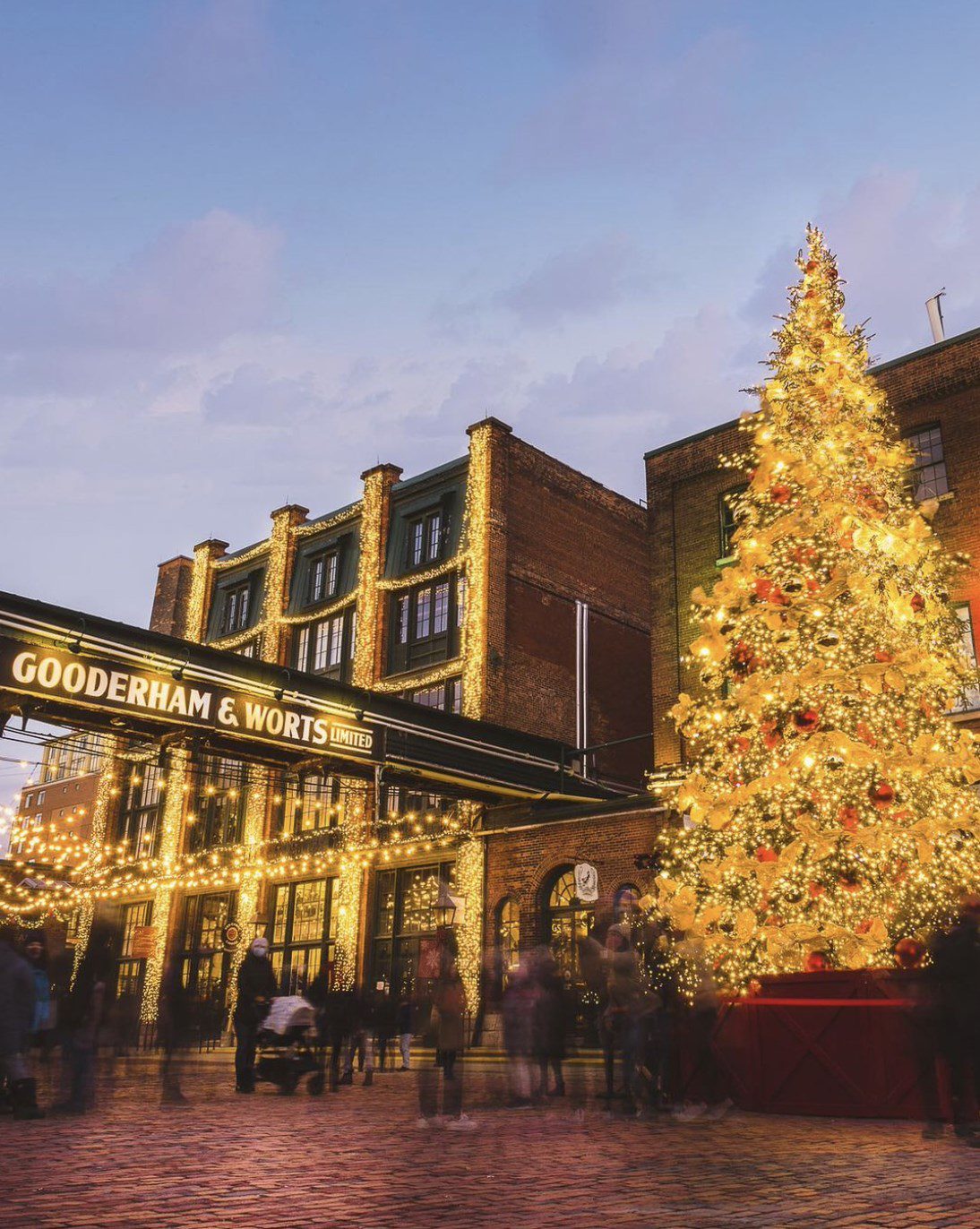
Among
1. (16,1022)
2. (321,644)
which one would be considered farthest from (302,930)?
(16,1022)

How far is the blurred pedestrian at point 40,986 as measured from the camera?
1055 centimetres

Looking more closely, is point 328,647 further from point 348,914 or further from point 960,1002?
point 960,1002

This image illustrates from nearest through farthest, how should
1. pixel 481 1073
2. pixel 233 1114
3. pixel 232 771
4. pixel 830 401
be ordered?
pixel 233 1114, pixel 830 401, pixel 481 1073, pixel 232 771

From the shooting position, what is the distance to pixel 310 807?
30250 mm

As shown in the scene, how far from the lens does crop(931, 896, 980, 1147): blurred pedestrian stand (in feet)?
29.4

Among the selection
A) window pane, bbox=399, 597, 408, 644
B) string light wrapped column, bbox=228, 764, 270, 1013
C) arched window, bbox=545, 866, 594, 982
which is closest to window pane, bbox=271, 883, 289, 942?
string light wrapped column, bbox=228, 764, 270, 1013

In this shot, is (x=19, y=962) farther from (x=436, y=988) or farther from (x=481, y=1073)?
(x=481, y=1073)

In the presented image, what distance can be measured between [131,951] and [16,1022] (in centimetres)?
2752

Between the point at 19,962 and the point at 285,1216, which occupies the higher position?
the point at 19,962

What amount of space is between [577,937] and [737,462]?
11.3 metres

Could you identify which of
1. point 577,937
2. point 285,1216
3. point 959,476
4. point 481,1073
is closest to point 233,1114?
point 285,1216

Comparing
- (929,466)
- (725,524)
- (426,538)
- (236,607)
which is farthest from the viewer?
(236,607)

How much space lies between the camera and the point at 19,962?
355 inches

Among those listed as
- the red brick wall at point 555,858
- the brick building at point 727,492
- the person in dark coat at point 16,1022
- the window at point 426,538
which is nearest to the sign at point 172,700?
the red brick wall at point 555,858
